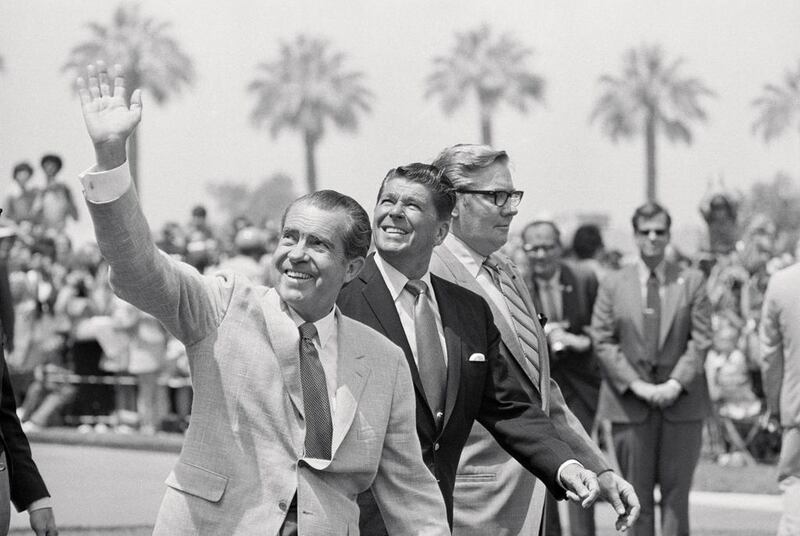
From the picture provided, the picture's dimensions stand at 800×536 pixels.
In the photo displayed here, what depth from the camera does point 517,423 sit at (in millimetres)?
5414

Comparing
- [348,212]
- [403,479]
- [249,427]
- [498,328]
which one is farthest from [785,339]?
[249,427]

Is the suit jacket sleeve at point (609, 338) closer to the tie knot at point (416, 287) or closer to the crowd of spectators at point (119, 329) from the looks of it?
the crowd of spectators at point (119, 329)

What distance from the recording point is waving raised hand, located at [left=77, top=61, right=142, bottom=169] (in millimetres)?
3779

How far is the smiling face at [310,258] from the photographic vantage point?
4289mm

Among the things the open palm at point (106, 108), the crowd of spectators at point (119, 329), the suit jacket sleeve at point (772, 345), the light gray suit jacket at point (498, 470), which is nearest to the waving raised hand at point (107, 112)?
the open palm at point (106, 108)

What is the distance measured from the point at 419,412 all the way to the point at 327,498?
3.37 feet

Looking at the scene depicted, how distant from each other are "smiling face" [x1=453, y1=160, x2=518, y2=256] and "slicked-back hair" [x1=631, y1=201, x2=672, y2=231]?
3.44m

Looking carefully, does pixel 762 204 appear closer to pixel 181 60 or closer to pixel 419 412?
pixel 181 60

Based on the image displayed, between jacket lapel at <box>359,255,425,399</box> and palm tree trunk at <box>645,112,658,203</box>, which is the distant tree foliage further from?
jacket lapel at <box>359,255,425,399</box>

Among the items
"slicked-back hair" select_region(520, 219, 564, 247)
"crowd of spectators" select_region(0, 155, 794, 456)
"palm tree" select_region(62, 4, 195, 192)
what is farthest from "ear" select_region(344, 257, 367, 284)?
"palm tree" select_region(62, 4, 195, 192)

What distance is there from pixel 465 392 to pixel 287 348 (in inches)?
49.6

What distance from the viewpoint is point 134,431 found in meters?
16.5

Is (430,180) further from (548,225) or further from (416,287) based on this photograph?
(548,225)

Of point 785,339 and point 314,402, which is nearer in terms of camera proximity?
point 314,402
